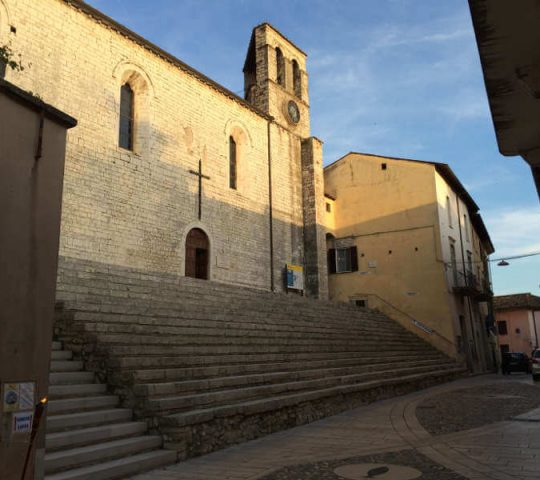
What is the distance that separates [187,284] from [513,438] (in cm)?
835

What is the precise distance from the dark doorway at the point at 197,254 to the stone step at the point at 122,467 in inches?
452

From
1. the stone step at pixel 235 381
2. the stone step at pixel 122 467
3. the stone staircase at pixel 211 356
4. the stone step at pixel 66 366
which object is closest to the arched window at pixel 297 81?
the stone staircase at pixel 211 356

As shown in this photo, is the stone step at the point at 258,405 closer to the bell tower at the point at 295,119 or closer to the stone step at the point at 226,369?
the stone step at the point at 226,369

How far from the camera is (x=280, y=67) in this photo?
25000mm

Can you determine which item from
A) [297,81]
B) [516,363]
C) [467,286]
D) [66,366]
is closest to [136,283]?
[66,366]

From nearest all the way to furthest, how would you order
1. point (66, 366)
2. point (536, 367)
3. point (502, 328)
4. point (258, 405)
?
point (66, 366) < point (258, 405) < point (536, 367) < point (502, 328)

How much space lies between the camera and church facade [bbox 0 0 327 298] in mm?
14008

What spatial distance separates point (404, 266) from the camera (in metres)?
23.8

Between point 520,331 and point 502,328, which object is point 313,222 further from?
point 502,328

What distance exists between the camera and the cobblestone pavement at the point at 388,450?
5703 mm

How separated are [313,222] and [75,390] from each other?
57.0 feet

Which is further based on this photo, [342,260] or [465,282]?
[342,260]

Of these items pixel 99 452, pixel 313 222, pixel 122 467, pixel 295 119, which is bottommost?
pixel 122 467

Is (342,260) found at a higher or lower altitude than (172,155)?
lower
